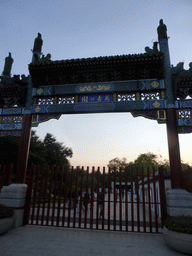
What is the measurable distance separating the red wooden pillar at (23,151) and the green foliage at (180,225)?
209 inches

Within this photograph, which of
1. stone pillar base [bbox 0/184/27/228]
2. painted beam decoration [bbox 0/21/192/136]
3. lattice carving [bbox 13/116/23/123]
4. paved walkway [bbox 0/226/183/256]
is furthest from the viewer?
lattice carving [bbox 13/116/23/123]

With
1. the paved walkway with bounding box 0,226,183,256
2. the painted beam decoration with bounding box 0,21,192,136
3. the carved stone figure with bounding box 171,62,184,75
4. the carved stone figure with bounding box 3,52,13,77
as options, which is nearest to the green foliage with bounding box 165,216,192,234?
the paved walkway with bounding box 0,226,183,256

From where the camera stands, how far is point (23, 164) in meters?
6.80

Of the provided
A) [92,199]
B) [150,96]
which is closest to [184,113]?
[150,96]

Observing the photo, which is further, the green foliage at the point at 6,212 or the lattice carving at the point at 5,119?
the lattice carving at the point at 5,119

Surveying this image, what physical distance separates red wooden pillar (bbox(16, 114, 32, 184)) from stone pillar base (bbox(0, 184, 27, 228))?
44 cm

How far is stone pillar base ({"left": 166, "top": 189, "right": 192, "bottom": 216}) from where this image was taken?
16.9ft

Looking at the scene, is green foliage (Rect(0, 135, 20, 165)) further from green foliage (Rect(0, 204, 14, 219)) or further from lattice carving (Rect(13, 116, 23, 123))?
green foliage (Rect(0, 204, 14, 219))

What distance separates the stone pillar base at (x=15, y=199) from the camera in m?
5.93

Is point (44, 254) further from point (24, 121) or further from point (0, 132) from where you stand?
point (0, 132)

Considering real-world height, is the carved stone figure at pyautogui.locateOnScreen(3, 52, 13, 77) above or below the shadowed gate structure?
above

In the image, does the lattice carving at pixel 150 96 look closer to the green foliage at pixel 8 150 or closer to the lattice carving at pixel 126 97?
the lattice carving at pixel 126 97

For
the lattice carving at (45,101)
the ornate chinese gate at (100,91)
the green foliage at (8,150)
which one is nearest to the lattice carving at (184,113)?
the ornate chinese gate at (100,91)

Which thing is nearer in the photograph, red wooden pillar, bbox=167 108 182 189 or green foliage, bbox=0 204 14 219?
green foliage, bbox=0 204 14 219
